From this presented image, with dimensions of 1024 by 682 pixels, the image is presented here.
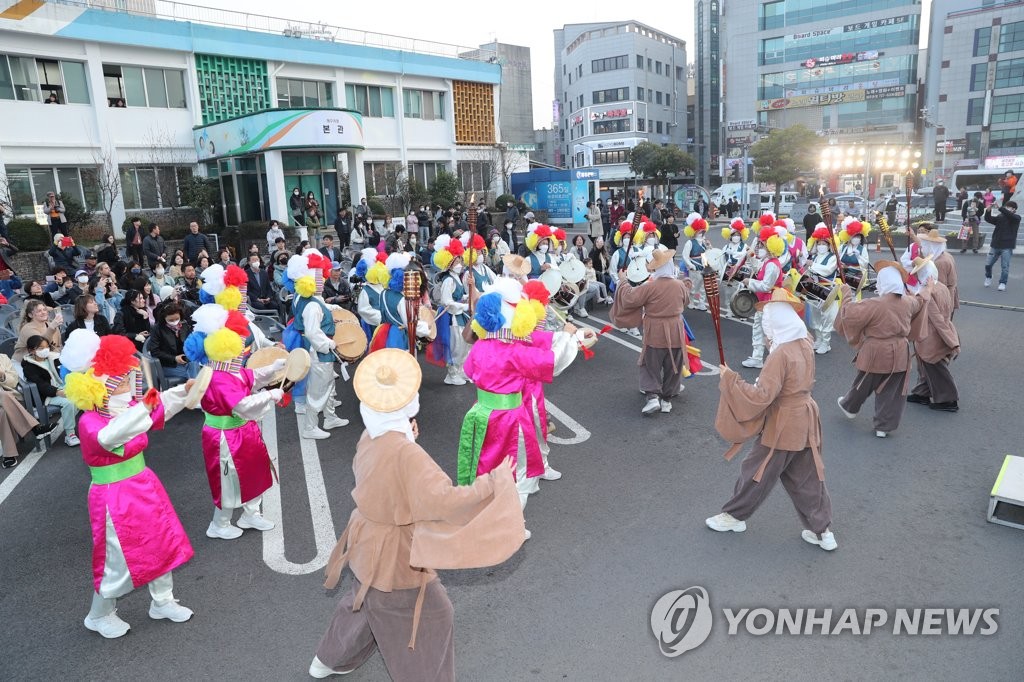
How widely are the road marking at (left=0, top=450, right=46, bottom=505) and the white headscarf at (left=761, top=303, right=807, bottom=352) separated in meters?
6.37

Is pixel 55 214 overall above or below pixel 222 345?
above

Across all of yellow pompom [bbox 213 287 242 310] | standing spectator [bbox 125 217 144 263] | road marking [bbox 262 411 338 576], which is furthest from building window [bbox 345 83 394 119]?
road marking [bbox 262 411 338 576]

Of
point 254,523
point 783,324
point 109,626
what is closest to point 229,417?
point 254,523

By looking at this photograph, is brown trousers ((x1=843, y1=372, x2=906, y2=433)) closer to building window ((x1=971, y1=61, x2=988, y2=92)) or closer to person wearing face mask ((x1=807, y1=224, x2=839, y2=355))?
person wearing face mask ((x1=807, y1=224, x2=839, y2=355))

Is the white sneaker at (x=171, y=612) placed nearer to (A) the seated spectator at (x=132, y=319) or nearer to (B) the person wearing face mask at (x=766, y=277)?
(A) the seated spectator at (x=132, y=319)

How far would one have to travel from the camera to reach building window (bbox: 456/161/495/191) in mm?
30562

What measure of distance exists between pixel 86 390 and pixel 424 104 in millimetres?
27483

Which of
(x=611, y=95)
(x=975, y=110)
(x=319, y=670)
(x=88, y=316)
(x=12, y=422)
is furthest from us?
(x=611, y=95)

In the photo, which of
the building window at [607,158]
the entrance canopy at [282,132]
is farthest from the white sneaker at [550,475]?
the building window at [607,158]

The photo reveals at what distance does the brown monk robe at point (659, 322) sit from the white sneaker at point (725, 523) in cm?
241

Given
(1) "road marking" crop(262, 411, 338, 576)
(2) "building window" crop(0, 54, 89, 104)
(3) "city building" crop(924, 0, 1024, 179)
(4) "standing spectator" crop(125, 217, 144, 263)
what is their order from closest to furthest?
(1) "road marking" crop(262, 411, 338, 576) < (4) "standing spectator" crop(125, 217, 144, 263) < (2) "building window" crop(0, 54, 89, 104) < (3) "city building" crop(924, 0, 1024, 179)

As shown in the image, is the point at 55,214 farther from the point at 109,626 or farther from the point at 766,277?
the point at 766,277

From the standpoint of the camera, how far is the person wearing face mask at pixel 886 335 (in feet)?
19.7

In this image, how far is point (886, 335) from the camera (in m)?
6.05
